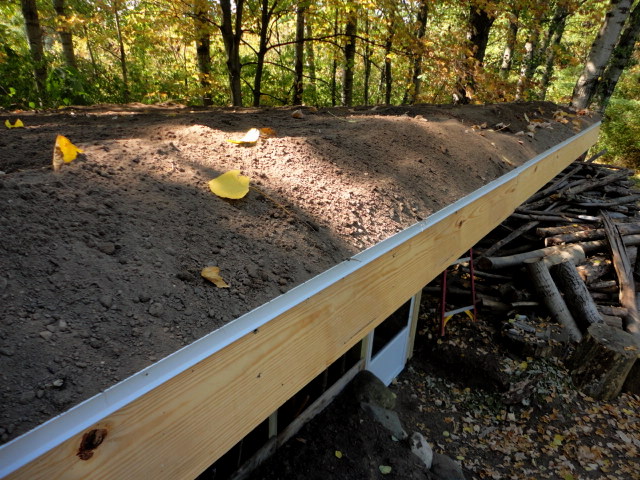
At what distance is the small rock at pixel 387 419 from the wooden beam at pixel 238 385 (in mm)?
2371

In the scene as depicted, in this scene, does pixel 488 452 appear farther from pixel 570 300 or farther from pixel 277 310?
pixel 277 310

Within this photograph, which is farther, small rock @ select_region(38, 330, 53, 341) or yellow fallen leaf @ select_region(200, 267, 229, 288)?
yellow fallen leaf @ select_region(200, 267, 229, 288)

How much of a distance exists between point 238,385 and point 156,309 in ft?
1.03

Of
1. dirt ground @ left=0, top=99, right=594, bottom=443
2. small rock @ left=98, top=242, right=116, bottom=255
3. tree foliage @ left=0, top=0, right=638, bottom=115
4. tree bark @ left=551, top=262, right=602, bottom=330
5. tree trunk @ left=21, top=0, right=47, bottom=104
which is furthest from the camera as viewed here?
tree trunk @ left=21, top=0, right=47, bottom=104

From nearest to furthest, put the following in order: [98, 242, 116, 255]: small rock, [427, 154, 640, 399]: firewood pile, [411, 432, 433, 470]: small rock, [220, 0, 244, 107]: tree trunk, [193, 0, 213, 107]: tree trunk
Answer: [98, 242, 116, 255]: small rock → [411, 432, 433, 470]: small rock → [427, 154, 640, 399]: firewood pile → [220, 0, 244, 107]: tree trunk → [193, 0, 213, 107]: tree trunk

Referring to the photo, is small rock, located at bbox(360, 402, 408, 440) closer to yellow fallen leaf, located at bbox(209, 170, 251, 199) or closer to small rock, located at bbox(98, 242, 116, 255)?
yellow fallen leaf, located at bbox(209, 170, 251, 199)

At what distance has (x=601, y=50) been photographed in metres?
9.24

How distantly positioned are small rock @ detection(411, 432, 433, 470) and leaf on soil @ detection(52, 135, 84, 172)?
3587 mm

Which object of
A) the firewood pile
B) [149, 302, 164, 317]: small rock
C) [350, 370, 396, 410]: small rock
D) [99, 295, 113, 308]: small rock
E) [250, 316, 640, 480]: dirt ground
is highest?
[99, 295, 113, 308]: small rock

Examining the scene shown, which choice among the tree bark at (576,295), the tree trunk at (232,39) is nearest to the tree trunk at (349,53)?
the tree trunk at (232,39)

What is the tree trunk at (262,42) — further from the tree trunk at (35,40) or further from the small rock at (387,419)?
the small rock at (387,419)

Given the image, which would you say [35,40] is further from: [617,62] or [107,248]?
[617,62]

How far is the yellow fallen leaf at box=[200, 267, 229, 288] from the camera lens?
4.02 feet

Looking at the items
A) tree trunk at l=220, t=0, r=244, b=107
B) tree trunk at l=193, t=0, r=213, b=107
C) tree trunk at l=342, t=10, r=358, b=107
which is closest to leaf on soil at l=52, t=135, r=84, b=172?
tree trunk at l=193, t=0, r=213, b=107
